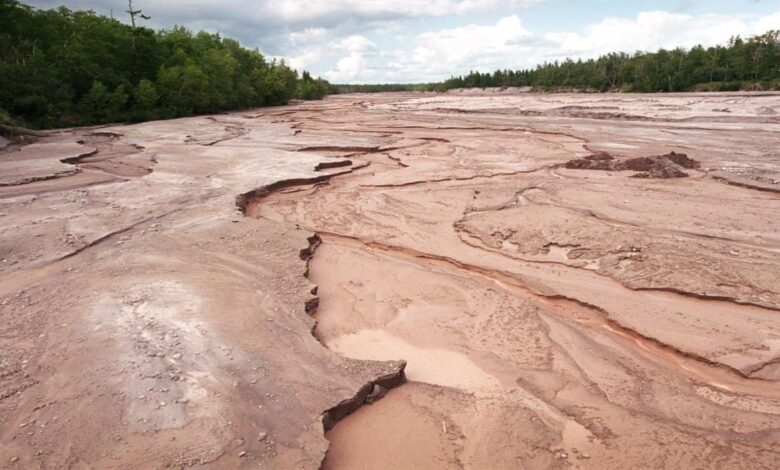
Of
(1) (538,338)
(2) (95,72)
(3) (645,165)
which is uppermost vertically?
(2) (95,72)

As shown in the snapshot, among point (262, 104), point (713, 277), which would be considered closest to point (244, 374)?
point (713, 277)

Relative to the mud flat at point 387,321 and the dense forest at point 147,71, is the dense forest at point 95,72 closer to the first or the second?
the dense forest at point 147,71

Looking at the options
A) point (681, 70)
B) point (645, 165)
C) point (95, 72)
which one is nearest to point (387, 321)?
point (645, 165)

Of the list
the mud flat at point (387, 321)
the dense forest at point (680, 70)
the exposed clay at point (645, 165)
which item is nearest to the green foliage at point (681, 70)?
the dense forest at point (680, 70)

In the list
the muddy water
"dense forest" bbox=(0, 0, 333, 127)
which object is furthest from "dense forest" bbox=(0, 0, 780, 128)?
the muddy water

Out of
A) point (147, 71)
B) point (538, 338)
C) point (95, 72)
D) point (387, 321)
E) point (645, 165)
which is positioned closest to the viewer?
point (538, 338)

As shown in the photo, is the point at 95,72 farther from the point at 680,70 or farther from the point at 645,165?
the point at 680,70
